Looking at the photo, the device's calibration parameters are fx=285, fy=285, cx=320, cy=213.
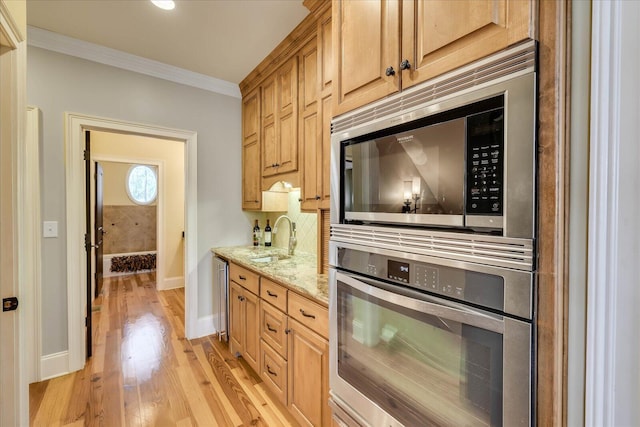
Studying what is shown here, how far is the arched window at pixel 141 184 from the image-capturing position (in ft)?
19.6

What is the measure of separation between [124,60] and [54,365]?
8.34ft

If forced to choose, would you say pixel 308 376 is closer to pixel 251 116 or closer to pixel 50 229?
pixel 50 229

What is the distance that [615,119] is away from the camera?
0.55m

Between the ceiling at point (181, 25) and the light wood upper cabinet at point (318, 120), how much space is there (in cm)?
28

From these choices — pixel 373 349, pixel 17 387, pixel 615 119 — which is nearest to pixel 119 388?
pixel 17 387

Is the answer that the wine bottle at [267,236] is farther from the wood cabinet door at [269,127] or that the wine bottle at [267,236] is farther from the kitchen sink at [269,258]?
the wood cabinet door at [269,127]

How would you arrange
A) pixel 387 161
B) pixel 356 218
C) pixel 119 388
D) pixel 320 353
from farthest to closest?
pixel 119 388 → pixel 320 353 → pixel 356 218 → pixel 387 161

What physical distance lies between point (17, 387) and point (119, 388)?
1.09 metres

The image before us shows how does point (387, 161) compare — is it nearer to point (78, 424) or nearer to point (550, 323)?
point (550, 323)

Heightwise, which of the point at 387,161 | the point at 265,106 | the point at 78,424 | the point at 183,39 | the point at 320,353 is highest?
the point at 183,39

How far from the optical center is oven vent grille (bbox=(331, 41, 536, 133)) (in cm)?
61

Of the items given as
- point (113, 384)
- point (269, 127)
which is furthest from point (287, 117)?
point (113, 384)

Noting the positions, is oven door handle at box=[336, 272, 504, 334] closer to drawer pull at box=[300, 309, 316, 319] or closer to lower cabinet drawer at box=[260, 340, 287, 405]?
drawer pull at box=[300, 309, 316, 319]

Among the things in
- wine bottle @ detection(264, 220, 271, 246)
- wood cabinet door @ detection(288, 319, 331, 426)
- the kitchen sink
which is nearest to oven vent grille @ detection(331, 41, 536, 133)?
wood cabinet door @ detection(288, 319, 331, 426)
